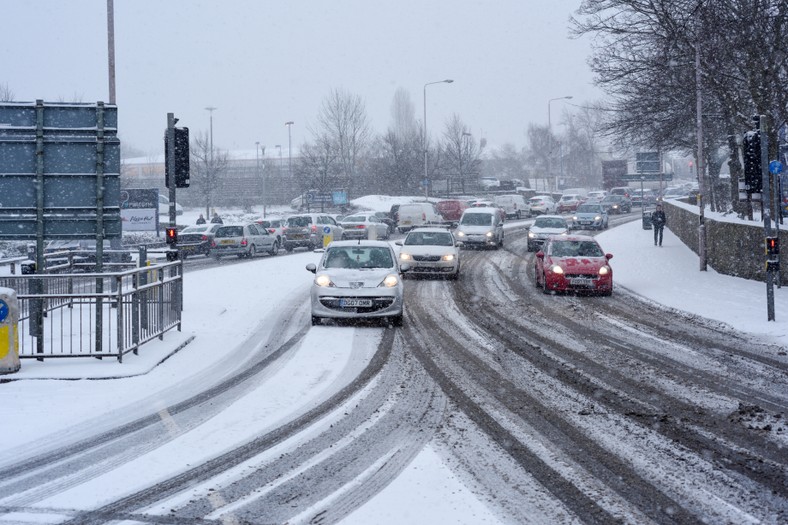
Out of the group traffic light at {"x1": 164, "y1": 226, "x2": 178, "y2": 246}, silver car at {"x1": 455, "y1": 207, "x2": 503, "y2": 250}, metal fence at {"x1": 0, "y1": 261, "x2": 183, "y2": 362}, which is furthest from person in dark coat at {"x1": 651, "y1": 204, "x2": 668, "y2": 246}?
metal fence at {"x1": 0, "y1": 261, "x2": 183, "y2": 362}

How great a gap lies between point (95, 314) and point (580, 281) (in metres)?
11.7

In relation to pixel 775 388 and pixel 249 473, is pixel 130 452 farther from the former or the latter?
pixel 775 388

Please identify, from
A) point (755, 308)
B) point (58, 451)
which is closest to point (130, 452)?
point (58, 451)

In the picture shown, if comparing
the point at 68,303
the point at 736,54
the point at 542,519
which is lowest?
the point at 542,519

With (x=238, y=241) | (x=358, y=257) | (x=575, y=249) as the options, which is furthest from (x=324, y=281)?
(x=238, y=241)

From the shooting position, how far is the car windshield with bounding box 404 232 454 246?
976 inches

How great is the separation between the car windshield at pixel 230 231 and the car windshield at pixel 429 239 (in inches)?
457

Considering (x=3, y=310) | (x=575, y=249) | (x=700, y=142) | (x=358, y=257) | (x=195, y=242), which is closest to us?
(x=3, y=310)

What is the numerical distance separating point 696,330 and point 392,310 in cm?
530

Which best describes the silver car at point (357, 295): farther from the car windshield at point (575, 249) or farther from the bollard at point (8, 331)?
the car windshield at point (575, 249)

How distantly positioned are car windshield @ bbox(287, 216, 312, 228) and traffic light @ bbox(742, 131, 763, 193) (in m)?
25.9

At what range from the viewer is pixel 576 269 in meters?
19.9

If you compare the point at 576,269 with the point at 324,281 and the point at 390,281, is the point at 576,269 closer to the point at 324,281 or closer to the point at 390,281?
the point at 390,281

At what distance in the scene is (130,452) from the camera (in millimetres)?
7176
